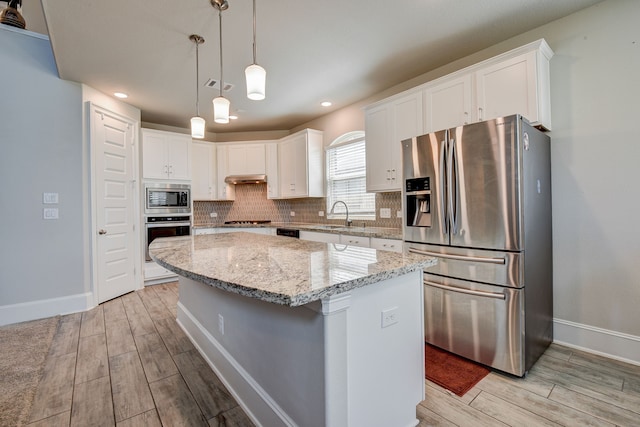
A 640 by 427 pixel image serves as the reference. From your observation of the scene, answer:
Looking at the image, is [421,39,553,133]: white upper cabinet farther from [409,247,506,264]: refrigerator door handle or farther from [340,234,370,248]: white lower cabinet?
[340,234,370,248]: white lower cabinet

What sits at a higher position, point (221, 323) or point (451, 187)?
point (451, 187)

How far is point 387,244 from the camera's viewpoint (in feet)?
9.78

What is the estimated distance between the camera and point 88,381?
78.7 inches

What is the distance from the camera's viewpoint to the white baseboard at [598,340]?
2127 millimetres

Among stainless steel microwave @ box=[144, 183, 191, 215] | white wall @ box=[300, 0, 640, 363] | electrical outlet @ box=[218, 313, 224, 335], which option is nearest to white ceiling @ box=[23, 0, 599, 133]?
white wall @ box=[300, 0, 640, 363]

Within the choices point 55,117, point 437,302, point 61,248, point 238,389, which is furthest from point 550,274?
point 55,117

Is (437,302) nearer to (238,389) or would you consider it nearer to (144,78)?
(238,389)

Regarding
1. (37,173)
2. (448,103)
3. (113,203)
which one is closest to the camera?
(448,103)

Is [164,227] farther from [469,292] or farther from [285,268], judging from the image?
[469,292]

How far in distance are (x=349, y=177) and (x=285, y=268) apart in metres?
3.26

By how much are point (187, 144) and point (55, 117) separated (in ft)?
5.68

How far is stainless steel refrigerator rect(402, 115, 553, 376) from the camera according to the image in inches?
77.4

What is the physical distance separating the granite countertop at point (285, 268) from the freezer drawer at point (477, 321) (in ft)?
3.06

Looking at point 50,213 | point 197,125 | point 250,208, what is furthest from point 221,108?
point 250,208
